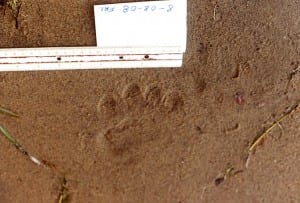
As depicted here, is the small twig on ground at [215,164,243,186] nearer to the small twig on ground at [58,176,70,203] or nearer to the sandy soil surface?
the sandy soil surface

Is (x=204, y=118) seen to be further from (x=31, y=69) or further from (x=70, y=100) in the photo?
(x=31, y=69)

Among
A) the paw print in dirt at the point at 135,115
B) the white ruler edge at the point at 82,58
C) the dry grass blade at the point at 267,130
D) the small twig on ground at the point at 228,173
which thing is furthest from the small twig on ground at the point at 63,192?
the dry grass blade at the point at 267,130

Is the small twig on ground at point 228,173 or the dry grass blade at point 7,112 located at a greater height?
the dry grass blade at point 7,112

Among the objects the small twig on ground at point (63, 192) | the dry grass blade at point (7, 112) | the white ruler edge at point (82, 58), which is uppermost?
the white ruler edge at point (82, 58)

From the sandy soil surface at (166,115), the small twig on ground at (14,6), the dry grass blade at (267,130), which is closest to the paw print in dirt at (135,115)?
the sandy soil surface at (166,115)

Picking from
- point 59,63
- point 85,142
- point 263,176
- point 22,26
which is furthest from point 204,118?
point 22,26

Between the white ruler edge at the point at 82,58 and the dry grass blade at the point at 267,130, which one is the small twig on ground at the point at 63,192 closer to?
the white ruler edge at the point at 82,58

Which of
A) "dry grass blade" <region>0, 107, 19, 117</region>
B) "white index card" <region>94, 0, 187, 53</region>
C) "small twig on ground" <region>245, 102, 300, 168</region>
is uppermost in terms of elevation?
"white index card" <region>94, 0, 187, 53</region>

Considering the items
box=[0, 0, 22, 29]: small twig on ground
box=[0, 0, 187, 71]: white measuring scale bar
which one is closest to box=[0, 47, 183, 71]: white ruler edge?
box=[0, 0, 187, 71]: white measuring scale bar

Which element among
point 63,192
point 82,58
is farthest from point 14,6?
point 63,192
